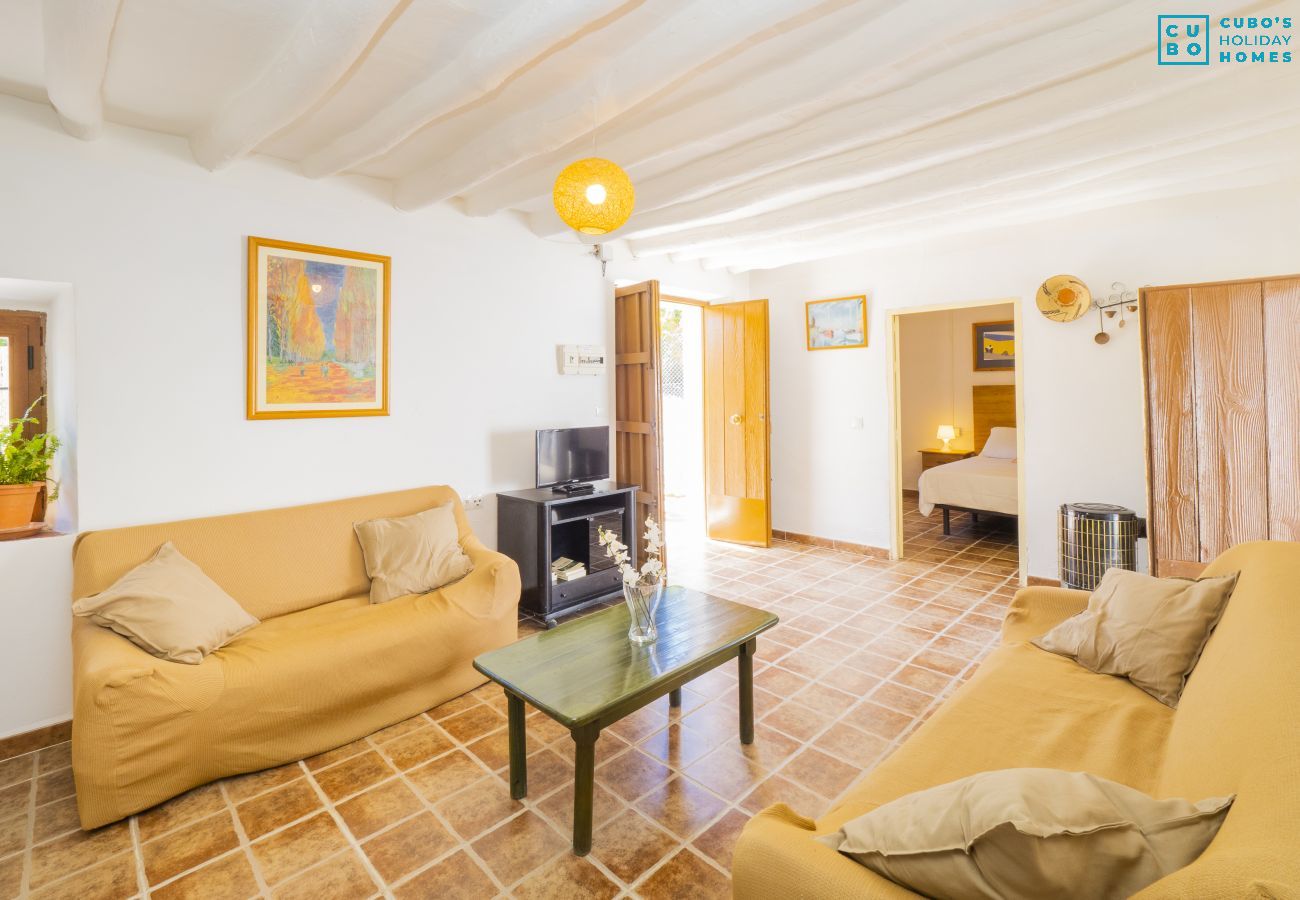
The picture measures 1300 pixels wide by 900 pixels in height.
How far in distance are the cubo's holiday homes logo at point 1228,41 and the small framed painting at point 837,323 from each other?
312 cm

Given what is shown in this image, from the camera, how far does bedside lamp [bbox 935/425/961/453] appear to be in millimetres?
7801

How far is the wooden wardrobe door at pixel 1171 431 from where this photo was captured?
11.9 ft

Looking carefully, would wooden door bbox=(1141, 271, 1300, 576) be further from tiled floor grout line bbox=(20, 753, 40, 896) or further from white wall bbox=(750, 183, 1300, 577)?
tiled floor grout line bbox=(20, 753, 40, 896)

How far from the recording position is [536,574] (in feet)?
13.1

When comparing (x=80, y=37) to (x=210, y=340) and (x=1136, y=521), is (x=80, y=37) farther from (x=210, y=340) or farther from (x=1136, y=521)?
(x=1136, y=521)

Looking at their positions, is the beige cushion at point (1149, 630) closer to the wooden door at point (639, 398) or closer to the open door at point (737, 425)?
the wooden door at point (639, 398)

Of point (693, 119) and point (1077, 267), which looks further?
point (1077, 267)

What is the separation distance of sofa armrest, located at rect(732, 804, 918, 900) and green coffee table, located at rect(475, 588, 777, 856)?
2.66ft

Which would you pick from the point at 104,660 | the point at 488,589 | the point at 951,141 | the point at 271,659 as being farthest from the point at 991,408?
the point at 104,660

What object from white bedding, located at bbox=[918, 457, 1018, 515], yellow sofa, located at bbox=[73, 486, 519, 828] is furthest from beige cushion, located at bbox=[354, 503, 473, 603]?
white bedding, located at bbox=[918, 457, 1018, 515]

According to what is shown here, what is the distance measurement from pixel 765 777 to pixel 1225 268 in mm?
4299

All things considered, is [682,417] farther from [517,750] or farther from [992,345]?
[517,750]

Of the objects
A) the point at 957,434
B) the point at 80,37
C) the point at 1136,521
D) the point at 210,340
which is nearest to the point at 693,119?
the point at 80,37

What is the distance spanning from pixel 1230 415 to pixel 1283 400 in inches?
8.8
